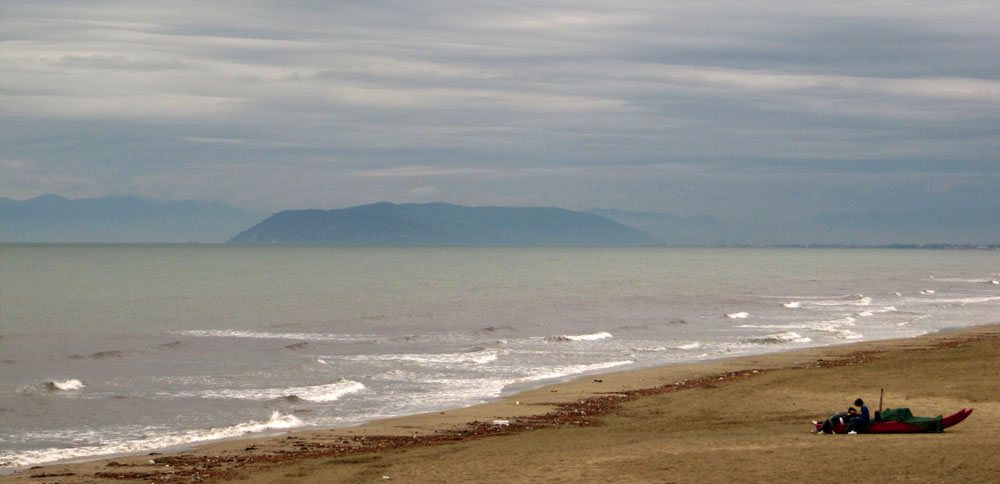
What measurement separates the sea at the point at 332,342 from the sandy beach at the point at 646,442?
82.3 inches

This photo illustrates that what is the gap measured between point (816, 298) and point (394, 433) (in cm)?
6685

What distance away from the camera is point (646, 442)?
19.6m

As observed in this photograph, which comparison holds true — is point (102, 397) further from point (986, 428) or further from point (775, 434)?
point (986, 428)

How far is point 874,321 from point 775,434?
40.7 metres

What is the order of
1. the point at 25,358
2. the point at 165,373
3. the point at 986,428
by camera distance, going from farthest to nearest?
the point at 25,358, the point at 165,373, the point at 986,428

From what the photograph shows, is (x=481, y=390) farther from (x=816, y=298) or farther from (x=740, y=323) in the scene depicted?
(x=816, y=298)

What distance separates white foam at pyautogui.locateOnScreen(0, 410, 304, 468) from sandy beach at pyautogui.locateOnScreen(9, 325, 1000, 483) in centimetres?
96

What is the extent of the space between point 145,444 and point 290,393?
25.3 feet

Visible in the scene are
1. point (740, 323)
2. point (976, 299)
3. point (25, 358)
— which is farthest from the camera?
point (976, 299)

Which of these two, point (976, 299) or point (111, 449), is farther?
point (976, 299)

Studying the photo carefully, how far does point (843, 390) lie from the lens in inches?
1070

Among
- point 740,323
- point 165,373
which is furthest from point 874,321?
point 165,373

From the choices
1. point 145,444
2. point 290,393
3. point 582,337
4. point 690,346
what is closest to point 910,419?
point 145,444

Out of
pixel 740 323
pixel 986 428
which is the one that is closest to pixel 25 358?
pixel 986 428
